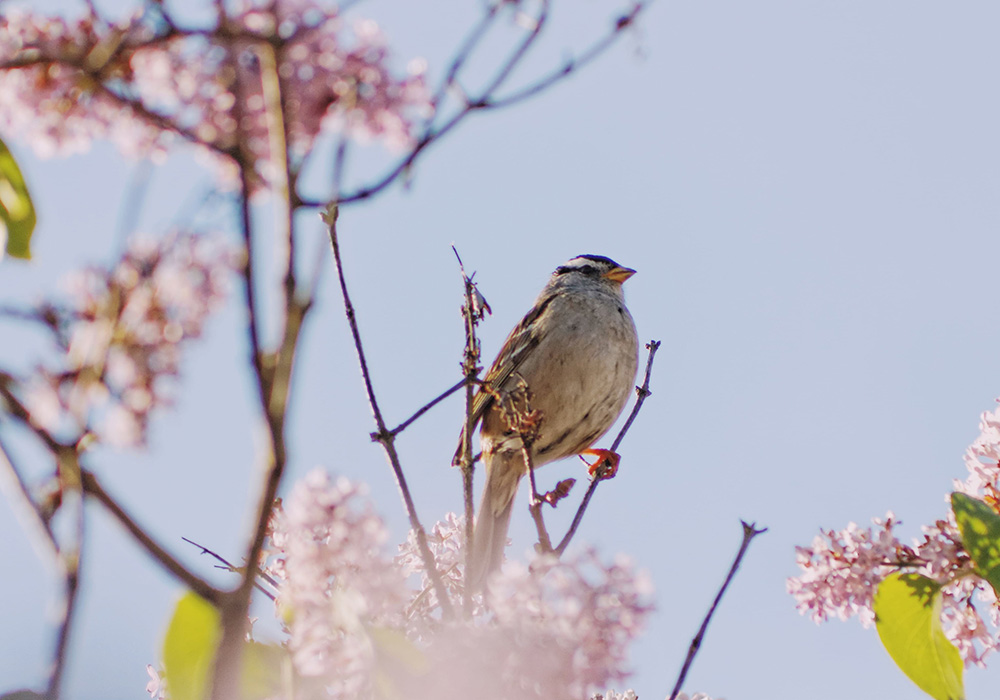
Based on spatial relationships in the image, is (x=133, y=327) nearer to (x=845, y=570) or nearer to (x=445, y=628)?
(x=445, y=628)

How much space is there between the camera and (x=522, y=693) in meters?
1.58

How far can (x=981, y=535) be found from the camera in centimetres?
253

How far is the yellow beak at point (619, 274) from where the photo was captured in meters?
6.55

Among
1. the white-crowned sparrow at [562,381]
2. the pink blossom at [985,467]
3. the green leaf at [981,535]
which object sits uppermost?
the white-crowned sparrow at [562,381]

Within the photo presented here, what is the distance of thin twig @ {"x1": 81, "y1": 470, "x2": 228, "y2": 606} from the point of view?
103 cm

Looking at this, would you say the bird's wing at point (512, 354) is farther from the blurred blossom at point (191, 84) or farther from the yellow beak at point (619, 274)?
the blurred blossom at point (191, 84)

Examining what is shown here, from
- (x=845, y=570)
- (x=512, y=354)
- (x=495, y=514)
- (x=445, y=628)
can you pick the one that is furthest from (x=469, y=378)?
(x=512, y=354)

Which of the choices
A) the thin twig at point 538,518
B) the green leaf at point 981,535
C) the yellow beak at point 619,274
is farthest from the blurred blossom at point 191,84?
the yellow beak at point 619,274

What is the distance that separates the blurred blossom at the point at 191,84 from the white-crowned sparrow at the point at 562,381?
306 cm

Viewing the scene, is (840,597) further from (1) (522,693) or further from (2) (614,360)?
(2) (614,360)

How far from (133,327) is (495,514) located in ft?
11.4

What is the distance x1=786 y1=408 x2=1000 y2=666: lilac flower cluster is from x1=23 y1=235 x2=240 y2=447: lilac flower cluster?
2.20m

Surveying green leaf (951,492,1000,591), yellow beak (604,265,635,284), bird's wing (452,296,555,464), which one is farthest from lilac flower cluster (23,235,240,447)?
yellow beak (604,265,635,284)

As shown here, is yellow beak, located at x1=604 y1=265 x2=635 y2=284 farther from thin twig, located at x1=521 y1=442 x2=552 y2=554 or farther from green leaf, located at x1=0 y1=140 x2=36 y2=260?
green leaf, located at x1=0 y1=140 x2=36 y2=260
